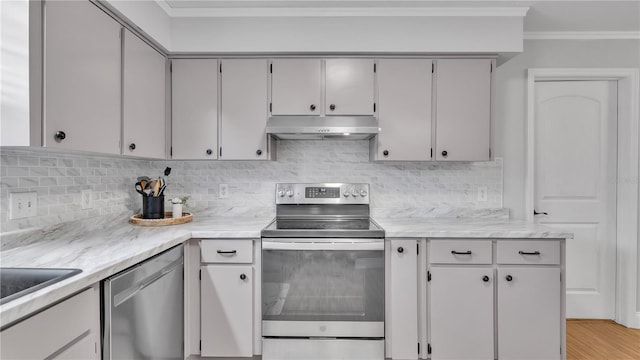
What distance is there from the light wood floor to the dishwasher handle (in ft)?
8.60

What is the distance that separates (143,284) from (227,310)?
70 cm

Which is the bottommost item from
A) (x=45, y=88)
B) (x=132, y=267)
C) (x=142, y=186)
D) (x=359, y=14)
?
(x=132, y=267)

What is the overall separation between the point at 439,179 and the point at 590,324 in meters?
1.69

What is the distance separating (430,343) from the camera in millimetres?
2068

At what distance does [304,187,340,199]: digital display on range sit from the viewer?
8.54ft

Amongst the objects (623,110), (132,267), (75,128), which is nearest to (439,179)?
(623,110)

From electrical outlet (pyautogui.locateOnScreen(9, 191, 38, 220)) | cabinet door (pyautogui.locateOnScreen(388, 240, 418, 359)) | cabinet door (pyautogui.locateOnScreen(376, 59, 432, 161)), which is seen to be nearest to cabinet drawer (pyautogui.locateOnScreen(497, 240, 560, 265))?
cabinet door (pyautogui.locateOnScreen(388, 240, 418, 359))

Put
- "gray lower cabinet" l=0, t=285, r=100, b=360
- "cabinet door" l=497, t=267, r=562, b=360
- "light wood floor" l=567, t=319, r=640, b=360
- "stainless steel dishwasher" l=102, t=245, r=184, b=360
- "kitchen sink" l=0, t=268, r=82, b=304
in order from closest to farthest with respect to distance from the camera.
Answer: "gray lower cabinet" l=0, t=285, r=100, b=360 → "kitchen sink" l=0, t=268, r=82, b=304 → "stainless steel dishwasher" l=102, t=245, r=184, b=360 → "cabinet door" l=497, t=267, r=562, b=360 → "light wood floor" l=567, t=319, r=640, b=360

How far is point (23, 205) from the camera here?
5.18ft

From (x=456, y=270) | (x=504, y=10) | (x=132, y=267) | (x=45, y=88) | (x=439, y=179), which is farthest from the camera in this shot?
(x=439, y=179)

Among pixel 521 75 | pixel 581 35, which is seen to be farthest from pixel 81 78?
pixel 581 35

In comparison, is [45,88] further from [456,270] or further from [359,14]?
[456,270]

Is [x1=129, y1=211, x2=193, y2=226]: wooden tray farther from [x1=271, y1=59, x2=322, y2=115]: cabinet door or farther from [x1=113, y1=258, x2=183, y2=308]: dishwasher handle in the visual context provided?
[x1=271, y1=59, x2=322, y2=115]: cabinet door

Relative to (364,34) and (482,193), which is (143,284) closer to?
(364,34)
